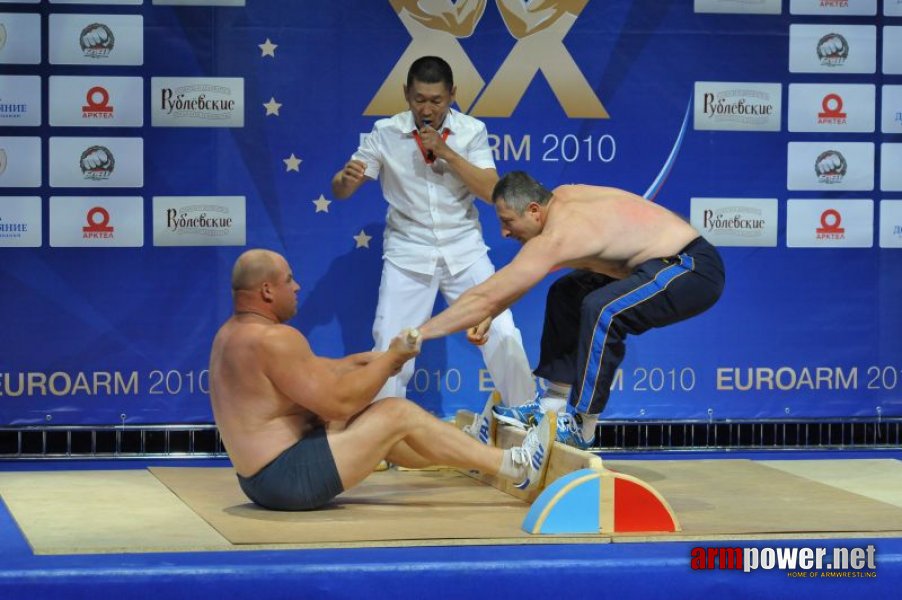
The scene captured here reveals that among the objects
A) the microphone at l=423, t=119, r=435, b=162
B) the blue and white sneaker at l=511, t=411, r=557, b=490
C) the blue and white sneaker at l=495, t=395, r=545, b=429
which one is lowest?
the blue and white sneaker at l=511, t=411, r=557, b=490

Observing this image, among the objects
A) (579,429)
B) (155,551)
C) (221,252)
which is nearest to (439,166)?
(221,252)

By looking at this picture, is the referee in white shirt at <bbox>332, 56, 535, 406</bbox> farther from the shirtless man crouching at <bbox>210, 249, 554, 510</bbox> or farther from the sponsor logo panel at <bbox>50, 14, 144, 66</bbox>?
the shirtless man crouching at <bbox>210, 249, 554, 510</bbox>

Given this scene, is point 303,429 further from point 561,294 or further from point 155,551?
point 561,294

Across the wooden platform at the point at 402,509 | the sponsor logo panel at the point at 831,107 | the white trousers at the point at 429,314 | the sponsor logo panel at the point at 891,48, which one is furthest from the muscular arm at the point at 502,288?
the sponsor logo panel at the point at 891,48

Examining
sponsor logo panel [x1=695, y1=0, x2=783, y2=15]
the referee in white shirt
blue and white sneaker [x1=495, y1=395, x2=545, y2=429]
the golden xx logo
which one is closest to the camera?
blue and white sneaker [x1=495, y1=395, x2=545, y2=429]

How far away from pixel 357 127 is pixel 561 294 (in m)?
1.94

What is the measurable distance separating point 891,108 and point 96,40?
4433 millimetres

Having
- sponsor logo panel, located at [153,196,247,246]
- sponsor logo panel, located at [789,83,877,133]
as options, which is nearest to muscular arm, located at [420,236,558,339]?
sponsor logo panel, located at [153,196,247,246]

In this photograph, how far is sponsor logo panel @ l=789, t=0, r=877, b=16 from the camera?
7.77 meters

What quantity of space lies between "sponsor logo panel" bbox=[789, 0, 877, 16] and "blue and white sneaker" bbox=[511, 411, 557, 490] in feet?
11.5

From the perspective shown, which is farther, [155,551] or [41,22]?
[41,22]

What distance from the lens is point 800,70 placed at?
307 inches

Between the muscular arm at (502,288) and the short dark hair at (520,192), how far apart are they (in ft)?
0.79

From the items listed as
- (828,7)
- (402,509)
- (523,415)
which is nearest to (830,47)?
(828,7)
